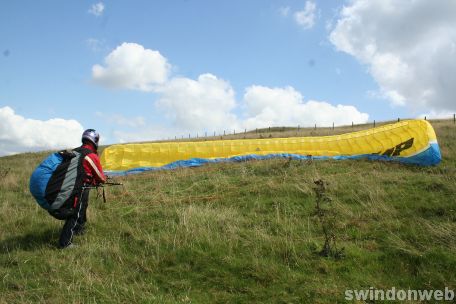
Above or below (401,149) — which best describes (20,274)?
below

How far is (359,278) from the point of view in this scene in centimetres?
561

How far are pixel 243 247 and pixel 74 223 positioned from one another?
3.41 metres

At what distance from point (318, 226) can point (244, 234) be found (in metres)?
1.56

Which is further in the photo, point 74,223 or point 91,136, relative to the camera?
point 91,136

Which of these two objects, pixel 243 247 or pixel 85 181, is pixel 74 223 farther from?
pixel 243 247

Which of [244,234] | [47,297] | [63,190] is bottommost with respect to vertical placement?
[47,297]

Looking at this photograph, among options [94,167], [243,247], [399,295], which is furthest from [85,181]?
[399,295]

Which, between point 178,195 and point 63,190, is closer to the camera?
point 63,190

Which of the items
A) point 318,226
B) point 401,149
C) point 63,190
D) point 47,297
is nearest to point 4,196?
point 63,190

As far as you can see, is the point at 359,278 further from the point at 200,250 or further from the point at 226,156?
the point at 226,156

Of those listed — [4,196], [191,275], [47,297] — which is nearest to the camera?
[47,297]

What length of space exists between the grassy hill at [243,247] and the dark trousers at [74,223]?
0.76ft

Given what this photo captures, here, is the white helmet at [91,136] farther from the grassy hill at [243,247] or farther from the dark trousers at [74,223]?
the grassy hill at [243,247]

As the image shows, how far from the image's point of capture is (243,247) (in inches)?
269
